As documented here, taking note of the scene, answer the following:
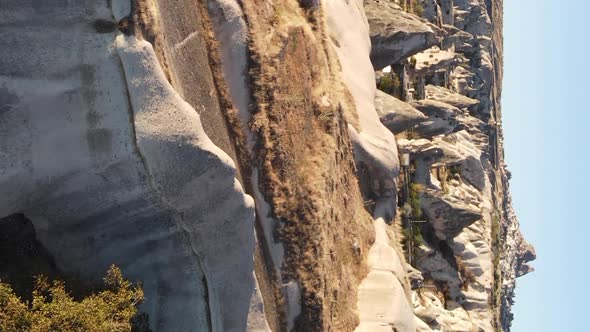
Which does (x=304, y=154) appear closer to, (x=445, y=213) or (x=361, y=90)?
(x=361, y=90)

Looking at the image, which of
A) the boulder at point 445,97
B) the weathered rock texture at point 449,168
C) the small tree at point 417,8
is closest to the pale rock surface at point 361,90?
the weathered rock texture at point 449,168

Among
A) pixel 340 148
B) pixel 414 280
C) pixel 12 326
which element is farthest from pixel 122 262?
pixel 414 280

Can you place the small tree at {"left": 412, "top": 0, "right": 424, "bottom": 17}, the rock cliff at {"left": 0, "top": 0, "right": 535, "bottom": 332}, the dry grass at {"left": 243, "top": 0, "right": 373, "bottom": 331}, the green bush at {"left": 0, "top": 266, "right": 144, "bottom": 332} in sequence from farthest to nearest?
the small tree at {"left": 412, "top": 0, "right": 424, "bottom": 17}
the dry grass at {"left": 243, "top": 0, "right": 373, "bottom": 331}
the rock cliff at {"left": 0, "top": 0, "right": 535, "bottom": 332}
the green bush at {"left": 0, "top": 266, "right": 144, "bottom": 332}

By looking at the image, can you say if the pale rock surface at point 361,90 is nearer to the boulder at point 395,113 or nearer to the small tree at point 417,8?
the boulder at point 395,113

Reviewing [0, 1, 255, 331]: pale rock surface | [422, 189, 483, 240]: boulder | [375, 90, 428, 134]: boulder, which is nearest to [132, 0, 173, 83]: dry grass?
[0, 1, 255, 331]: pale rock surface

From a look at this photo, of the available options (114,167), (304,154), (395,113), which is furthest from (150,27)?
(395,113)

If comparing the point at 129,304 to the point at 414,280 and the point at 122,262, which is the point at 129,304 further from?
the point at 414,280

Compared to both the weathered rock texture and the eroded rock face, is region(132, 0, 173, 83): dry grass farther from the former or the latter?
the eroded rock face
